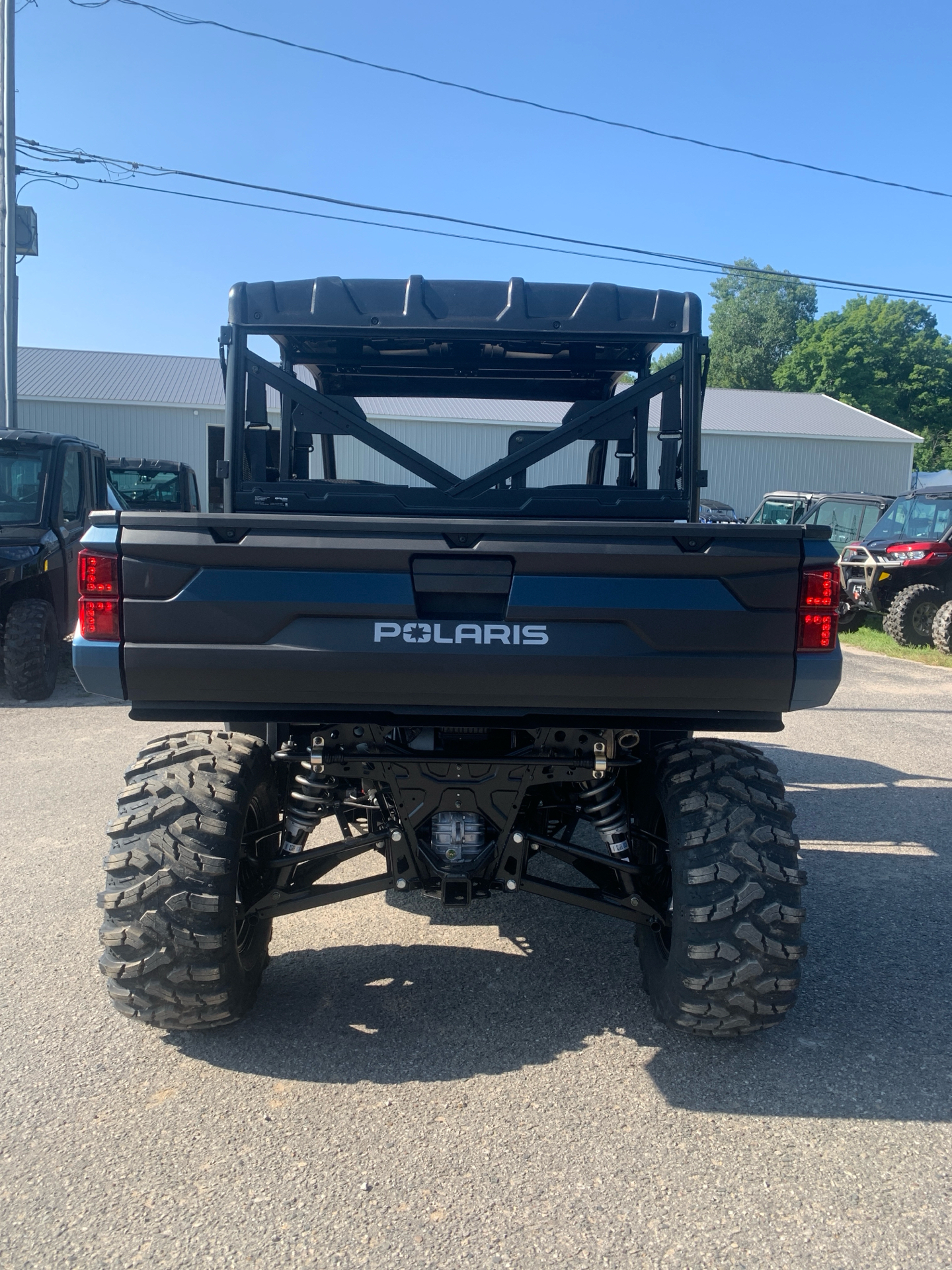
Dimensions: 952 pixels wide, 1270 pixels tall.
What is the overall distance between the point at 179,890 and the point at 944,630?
11685 millimetres

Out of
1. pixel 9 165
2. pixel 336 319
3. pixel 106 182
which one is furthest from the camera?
pixel 106 182

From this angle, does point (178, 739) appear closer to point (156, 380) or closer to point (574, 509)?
point (574, 509)

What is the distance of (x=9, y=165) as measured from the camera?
1375cm

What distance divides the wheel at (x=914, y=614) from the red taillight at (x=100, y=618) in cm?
1227

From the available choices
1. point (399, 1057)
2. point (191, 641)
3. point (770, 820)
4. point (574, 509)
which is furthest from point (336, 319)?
point (399, 1057)

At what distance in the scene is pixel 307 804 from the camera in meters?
3.30

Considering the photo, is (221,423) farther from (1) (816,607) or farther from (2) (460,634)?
(1) (816,607)

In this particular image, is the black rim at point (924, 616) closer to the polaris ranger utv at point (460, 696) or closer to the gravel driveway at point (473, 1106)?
the gravel driveway at point (473, 1106)

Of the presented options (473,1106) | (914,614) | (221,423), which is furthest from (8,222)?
(473,1106)

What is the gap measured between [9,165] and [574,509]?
13.6 meters

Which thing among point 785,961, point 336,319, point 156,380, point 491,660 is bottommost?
point 785,961

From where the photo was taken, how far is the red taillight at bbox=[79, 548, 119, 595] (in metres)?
2.76

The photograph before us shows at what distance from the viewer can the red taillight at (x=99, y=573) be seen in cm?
276

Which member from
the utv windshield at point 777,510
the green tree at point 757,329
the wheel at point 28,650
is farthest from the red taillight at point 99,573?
the green tree at point 757,329
